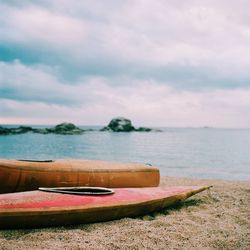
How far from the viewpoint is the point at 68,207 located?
15.1 ft

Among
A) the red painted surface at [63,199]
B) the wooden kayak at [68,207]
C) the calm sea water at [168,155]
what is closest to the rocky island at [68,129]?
the calm sea water at [168,155]

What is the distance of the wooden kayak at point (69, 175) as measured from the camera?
602cm

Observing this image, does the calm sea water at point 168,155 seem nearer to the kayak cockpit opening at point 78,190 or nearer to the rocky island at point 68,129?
the kayak cockpit opening at point 78,190

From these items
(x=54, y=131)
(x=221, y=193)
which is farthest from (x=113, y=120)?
(x=221, y=193)

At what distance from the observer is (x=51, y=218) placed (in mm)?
4480

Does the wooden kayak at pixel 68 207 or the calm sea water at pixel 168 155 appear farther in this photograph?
the calm sea water at pixel 168 155

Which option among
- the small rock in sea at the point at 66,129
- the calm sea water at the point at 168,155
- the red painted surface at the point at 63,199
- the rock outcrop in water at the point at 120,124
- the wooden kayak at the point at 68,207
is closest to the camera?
the wooden kayak at the point at 68,207

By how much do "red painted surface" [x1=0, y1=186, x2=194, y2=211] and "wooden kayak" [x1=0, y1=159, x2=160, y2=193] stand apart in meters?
1.05

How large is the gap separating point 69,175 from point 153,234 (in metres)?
2.68

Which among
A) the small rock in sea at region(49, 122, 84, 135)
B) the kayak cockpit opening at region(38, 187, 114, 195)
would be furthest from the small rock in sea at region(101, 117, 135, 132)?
the kayak cockpit opening at region(38, 187, 114, 195)

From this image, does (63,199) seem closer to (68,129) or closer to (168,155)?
(168,155)

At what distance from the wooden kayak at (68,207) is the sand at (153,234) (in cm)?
11

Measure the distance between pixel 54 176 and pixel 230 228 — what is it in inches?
143

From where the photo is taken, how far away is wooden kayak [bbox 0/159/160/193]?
19.7 feet
